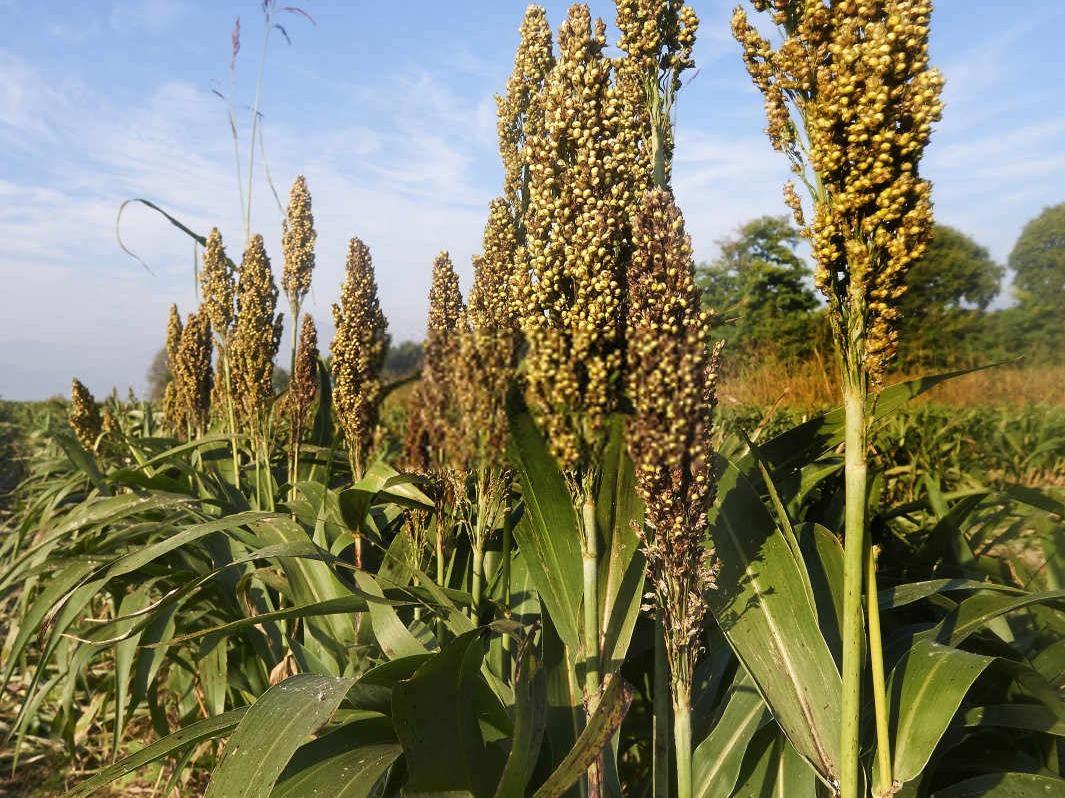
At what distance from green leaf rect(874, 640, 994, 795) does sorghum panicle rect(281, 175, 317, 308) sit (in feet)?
9.34

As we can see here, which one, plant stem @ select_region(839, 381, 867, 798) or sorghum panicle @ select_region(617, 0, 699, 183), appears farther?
sorghum panicle @ select_region(617, 0, 699, 183)

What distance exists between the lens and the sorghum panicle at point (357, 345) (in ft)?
5.37

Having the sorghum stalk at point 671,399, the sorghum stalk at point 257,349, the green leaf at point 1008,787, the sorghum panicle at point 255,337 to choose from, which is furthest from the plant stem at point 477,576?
the sorghum panicle at point 255,337

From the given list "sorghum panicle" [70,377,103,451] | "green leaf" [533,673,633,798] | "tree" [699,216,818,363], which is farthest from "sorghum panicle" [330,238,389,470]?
"tree" [699,216,818,363]

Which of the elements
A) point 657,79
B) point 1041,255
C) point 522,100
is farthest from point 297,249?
point 1041,255

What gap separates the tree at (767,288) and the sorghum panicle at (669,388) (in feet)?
32.6

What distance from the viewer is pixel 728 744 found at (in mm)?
1694

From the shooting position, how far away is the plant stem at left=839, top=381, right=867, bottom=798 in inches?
53.2

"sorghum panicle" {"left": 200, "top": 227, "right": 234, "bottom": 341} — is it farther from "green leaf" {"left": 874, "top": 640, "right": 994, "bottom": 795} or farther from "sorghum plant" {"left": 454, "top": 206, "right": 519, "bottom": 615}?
"green leaf" {"left": 874, "top": 640, "right": 994, "bottom": 795}

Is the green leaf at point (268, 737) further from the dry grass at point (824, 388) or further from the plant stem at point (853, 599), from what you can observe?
the dry grass at point (824, 388)

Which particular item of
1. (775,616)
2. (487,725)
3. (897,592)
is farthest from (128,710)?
(897,592)

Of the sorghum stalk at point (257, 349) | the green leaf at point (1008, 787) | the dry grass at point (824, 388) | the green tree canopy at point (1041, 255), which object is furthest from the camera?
the green tree canopy at point (1041, 255)

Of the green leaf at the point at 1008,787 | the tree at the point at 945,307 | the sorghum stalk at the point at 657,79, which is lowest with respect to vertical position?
the green leaf at the point at 1008,787

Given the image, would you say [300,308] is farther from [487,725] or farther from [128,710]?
[487,725]
